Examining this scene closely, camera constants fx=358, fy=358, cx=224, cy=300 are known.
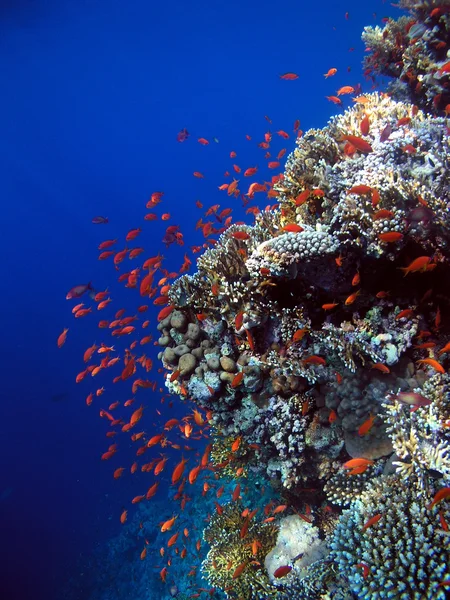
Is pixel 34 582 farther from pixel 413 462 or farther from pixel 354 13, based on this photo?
pixel 354 13

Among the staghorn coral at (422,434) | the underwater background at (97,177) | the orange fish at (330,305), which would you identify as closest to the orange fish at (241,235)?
the orange fish at (330,305)

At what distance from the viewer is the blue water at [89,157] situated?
31.3m

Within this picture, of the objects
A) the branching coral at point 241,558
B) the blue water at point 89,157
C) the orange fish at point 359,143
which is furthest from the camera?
the blue water at point 89,157

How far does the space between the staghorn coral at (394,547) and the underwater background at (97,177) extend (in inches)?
260

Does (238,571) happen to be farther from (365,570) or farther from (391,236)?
(391,236)

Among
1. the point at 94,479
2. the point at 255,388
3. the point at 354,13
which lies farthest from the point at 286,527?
the point at 354,13

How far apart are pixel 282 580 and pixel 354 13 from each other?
323 feet

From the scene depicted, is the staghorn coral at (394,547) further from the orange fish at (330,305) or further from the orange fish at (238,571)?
the orange fish at (330,305)

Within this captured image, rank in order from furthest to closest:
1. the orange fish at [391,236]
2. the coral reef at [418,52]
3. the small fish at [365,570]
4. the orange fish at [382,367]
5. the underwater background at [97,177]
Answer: the underwater background at [97,177] < the coral reef at [418,52] < the orange fish at [382,367] < the orange fish at [391,236] < the small fish at [365,570]

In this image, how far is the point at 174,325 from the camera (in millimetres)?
5559

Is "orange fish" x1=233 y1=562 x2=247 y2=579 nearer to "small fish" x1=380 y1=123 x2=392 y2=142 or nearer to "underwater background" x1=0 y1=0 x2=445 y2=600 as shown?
"underwater background" x1=0 y1=0 x2=445 y2=600

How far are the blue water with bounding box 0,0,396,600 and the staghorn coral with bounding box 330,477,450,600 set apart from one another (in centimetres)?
2476

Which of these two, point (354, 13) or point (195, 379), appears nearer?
point (195, 379)

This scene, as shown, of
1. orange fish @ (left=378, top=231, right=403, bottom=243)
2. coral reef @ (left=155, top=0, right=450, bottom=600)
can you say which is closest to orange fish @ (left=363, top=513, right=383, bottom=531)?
coral reef @ (left=155, top=0, right=450, bottom=600)
